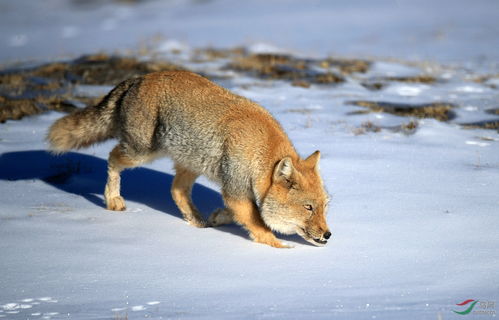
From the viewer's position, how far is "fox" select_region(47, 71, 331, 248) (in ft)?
19.9

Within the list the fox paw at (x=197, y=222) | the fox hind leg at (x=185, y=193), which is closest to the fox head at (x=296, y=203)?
the fox paw at (x=197, y=222)

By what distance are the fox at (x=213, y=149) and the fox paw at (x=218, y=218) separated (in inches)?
Answer: 0.4

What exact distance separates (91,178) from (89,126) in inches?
39.1

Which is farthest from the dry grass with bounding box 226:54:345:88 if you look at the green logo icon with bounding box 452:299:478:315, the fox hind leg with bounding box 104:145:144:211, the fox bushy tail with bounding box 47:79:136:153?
the green logo icon with bounding box 452:299:478:315

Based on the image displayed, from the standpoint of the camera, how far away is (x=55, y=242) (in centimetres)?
598

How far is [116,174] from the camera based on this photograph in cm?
742

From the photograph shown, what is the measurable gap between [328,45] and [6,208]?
19.9m

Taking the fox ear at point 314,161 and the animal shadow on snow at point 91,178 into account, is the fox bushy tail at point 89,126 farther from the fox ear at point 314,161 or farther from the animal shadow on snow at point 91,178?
the fox ear at point 314,161

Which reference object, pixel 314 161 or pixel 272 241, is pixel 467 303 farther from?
→ pixel 314 161

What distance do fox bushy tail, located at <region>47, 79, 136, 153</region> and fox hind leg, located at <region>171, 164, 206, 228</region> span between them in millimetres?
1028

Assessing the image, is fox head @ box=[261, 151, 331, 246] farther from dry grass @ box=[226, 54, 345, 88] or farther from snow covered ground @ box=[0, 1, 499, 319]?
dry grass @ box=[226, 54, 345, 88]

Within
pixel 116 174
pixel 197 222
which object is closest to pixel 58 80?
pixel 116 174

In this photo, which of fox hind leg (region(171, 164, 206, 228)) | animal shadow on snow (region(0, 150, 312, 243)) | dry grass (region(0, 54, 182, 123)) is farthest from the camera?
dry grass (region(0, 54, 182, 123))

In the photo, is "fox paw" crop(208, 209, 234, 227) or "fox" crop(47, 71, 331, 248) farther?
"fox paw" crop(208, 209, 234, 227)
